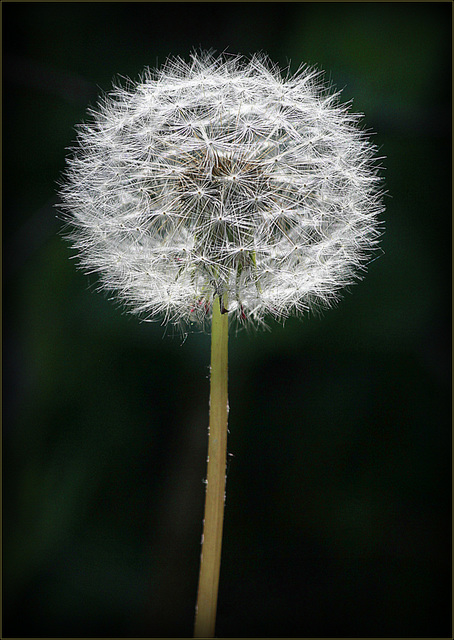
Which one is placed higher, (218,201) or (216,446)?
(218,201)

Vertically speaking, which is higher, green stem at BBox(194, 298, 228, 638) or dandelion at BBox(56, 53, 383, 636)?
dandelion at BBox(56, 53, 383, 636)

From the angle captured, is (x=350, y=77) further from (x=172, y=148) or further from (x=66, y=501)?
(x=66, y=501)

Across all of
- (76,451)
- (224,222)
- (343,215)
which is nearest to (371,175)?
(343,215)

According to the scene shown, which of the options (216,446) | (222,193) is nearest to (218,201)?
(222,193)

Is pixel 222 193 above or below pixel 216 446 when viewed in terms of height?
above

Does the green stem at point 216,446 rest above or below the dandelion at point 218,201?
below

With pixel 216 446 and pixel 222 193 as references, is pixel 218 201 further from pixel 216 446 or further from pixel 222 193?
pixel 216 446
